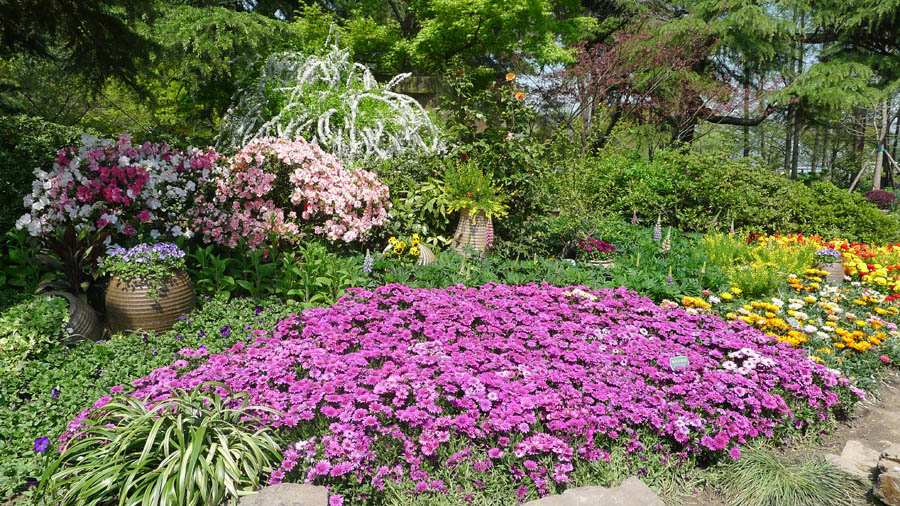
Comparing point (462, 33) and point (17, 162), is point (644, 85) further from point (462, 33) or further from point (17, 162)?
point (17, 162)

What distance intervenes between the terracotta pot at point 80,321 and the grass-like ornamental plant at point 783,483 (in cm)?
384

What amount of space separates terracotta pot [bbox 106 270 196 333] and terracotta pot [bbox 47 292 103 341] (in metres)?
0.10

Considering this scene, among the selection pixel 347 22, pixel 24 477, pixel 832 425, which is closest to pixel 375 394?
pixel 24 477

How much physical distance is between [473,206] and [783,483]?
3.44m

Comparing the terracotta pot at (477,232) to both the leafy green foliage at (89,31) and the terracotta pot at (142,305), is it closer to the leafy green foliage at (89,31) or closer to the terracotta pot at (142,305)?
the terracotta pot at (142,305)

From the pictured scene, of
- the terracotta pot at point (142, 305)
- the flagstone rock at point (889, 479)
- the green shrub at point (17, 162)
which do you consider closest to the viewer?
the flagstone rock at point (889, 479)

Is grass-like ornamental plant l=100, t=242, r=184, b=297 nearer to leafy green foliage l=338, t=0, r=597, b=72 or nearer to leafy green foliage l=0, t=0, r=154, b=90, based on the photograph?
leafy green foliage l=0, t=0, r=154, b=90

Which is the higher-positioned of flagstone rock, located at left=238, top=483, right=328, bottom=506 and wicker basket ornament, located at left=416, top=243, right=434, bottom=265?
wicker basket ornament, located at left=416, top=243, right=434, bottom=265

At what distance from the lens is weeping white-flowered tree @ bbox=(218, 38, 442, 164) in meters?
7.00

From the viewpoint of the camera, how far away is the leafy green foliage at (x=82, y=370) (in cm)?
237

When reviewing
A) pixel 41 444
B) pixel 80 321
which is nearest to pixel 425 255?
pixel 80 321

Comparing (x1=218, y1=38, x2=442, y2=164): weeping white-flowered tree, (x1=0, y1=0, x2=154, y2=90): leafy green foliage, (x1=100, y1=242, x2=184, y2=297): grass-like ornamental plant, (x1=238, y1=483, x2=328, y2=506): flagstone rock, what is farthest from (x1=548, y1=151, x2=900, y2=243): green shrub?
(x1=238, y1=483, x2=328, y2=506): flagstone rock

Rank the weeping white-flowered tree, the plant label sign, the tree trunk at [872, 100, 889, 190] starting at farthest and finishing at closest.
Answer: the tree trunk at [872, 100, 889, 190] → the weeping white-flowered tree → the plant label sign

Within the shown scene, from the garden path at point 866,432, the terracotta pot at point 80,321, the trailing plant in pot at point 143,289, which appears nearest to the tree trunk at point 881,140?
the garden path at point 866,432
